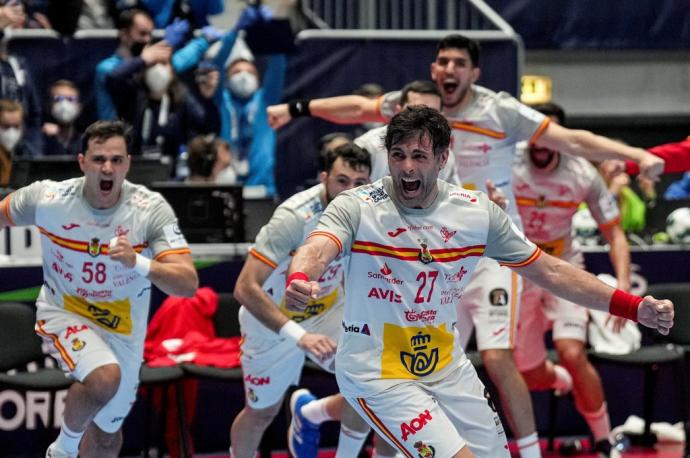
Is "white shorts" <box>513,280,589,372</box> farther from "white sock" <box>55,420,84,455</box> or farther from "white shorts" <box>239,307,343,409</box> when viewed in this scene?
"white sock" <box>55,420,84,455</box>

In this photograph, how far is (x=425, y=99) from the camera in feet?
24.9

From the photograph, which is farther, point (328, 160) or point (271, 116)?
point (271, 116)

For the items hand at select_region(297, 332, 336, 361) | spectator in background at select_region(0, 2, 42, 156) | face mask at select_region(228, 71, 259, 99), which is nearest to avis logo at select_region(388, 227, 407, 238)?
hand at select_region(297, 332, 336, 361)

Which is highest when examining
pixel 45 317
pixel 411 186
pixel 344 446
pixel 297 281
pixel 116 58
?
pixel 116 58

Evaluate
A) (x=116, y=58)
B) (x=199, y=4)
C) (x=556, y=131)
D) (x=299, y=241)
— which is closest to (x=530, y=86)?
(x=199, y=4)

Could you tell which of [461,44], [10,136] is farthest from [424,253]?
[10,136]

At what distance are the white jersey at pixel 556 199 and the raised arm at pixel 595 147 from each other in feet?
2.46

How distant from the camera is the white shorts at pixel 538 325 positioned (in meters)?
9.11

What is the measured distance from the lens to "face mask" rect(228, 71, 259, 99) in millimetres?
11461

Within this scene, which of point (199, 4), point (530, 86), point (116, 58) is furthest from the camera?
point (530, 86)

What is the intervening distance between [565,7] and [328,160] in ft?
26.9

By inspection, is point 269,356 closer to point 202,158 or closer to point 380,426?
point 380,426

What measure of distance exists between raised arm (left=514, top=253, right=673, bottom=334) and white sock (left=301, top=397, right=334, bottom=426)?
2.62 metres

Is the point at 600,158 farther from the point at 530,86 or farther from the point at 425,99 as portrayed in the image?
the point at 530,86
